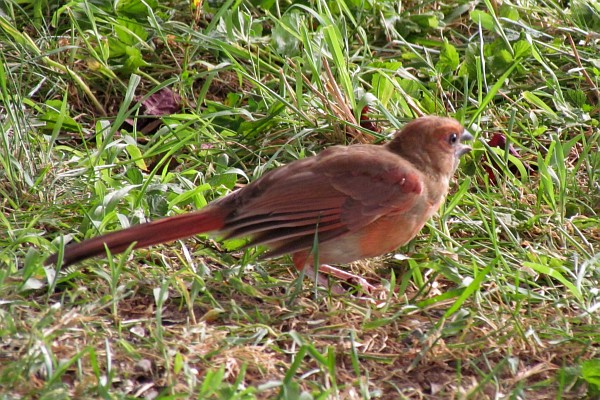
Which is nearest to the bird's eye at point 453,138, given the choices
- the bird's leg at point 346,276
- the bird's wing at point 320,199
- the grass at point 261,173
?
the grass at point 261,173

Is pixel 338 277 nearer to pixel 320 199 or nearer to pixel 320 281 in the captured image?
pixel 320 281

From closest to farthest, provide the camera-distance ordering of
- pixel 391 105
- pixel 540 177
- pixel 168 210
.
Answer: pixel 168 210
pixel 540 177
pixel 391 105

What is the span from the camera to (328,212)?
171 inches

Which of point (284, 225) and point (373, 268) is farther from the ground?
point (284, 225)

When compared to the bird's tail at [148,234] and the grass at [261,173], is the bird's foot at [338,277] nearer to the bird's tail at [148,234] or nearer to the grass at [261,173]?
the grass at [261,173]

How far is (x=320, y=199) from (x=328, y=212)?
0.06 metres

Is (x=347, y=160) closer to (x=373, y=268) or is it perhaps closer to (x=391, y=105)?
(x=373, y=268)

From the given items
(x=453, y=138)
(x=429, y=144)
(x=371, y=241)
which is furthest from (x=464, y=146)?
(x=371, y=241)

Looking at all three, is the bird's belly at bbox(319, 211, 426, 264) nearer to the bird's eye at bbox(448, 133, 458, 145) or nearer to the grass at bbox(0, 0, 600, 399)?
the grass at bbox(0, 0, 600, 399)

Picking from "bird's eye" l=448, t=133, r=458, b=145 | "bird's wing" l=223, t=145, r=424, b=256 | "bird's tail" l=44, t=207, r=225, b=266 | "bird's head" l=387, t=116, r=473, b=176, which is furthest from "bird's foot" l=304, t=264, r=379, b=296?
"bird's eye" l=448, t=133, r=458, b=145

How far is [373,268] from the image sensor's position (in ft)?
15.2

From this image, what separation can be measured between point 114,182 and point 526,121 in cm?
209

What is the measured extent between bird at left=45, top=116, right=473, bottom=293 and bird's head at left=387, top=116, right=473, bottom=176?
0.13m

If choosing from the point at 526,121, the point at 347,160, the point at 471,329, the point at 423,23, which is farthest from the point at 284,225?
the point at 423,23
